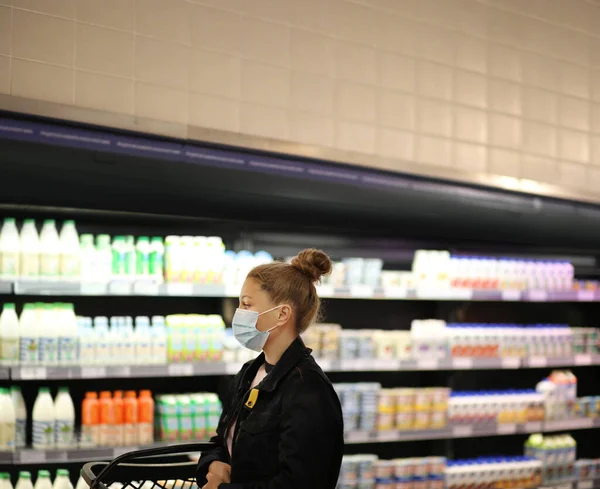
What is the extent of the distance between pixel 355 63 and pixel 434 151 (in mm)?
722

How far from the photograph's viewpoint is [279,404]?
2.18 metres

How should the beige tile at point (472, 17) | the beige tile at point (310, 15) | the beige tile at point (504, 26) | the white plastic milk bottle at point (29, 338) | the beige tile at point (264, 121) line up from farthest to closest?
the beige tile at point (504, 26)
the beige tile at point (472, 17)
the beige tile at point (310, 15)
the beige tile at point (264, 121)
the white plastic milk bottle at point (29, 338)

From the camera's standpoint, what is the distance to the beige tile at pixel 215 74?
3846mm

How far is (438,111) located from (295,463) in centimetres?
310

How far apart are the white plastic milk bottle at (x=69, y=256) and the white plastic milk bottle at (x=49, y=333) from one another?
201 mm

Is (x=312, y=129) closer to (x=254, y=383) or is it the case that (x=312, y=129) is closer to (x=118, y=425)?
(x=118, y=425)

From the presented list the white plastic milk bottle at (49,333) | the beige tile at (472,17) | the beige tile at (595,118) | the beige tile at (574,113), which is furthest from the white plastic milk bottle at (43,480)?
the beige tile at (595,118)

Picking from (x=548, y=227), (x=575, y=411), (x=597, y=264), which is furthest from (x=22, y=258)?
(x=597, y=264)

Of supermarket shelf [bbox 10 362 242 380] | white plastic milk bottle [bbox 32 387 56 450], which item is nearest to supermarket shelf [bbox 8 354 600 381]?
supermarket shelf [bbox 10 362 242 380]

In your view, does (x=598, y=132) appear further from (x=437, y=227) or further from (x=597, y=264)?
(x=437, y=227)

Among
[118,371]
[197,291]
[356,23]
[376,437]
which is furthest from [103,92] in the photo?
[376,437]

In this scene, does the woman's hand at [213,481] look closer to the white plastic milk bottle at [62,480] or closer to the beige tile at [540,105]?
the white plastic milk bottle at [62,480]

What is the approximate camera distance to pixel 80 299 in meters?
4.37

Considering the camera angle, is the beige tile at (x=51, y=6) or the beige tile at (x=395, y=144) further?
the beige tile at (x=395, y=144)
